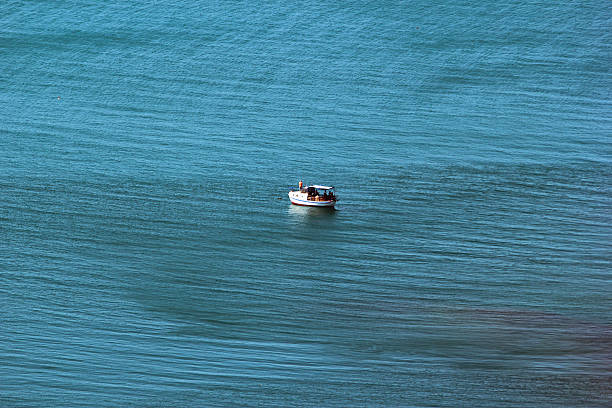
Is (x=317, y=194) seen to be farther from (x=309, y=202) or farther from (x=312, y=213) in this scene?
(x=312, y=213)

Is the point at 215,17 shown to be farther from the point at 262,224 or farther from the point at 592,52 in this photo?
the point at 262,224

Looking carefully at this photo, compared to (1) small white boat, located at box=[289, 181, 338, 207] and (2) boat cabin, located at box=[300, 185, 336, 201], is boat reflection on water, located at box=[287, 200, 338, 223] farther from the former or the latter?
(2) boat cabin, located at box=[300, 185, 336, 201]

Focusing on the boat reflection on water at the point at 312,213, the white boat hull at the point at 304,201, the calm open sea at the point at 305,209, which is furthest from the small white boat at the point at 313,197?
the calm open sea at the point at 305,209

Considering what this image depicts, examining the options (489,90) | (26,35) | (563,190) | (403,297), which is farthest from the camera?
(26,35)

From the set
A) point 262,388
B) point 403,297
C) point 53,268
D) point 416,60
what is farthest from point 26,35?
point 262,388

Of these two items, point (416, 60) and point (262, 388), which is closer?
point (262, 388)

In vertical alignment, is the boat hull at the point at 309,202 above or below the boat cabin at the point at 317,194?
below

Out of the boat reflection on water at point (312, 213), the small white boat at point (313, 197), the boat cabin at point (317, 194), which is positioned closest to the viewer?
the boat reflection on water at point (312, 213)

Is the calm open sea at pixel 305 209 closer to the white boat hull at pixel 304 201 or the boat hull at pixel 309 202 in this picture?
the boat hull at pixel 309 202

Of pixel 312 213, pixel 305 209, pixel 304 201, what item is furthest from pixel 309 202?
pixel 312 213
